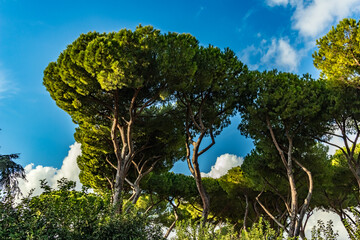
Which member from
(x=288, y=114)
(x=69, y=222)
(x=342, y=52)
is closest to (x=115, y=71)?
(x=69, y=222)

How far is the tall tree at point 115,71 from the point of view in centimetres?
953

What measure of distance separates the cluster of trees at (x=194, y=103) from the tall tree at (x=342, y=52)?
41 mm

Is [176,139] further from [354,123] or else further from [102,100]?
[354,123]

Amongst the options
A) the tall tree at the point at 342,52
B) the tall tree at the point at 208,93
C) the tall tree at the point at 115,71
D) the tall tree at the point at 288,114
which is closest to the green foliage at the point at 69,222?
the tall tree at the point at 115,71

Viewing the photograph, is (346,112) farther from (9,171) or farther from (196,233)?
(9,171)

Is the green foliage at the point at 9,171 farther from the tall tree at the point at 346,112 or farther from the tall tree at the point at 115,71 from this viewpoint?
the tall tree at the point at 346,112

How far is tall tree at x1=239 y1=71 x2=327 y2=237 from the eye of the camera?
38.9 feet

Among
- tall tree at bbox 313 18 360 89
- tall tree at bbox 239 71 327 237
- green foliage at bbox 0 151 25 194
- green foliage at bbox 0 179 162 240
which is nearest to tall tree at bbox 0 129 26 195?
green foliage at bbox 0 151 25 194

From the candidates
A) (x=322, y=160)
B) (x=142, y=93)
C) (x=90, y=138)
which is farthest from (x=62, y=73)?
(x=322, y=160)

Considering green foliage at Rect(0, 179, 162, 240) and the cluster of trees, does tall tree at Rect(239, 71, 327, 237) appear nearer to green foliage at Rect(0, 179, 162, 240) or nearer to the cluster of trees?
the cluster of trees

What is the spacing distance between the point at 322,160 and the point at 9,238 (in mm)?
15848

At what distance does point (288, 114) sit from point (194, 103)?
4392 millimetres

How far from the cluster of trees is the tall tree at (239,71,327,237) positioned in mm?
51

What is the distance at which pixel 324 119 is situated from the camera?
12.5 m
